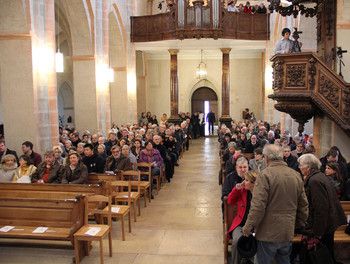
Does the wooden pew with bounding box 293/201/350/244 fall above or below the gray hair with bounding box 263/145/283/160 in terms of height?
below

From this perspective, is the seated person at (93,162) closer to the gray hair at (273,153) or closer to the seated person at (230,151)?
the seated person at (230,151)

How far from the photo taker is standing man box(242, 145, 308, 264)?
3.41m

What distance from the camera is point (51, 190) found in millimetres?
6023

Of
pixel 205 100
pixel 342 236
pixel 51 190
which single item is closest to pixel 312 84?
pixel 342 236

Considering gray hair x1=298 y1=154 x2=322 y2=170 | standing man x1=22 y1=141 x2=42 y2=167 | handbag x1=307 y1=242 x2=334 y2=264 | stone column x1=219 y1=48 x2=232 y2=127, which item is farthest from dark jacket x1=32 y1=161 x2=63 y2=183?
stone column x1=219 y1=48 x2=232 y2=127

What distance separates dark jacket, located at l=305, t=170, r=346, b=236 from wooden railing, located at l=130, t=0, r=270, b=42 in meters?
13.2

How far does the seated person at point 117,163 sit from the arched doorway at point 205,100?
17.0 metres

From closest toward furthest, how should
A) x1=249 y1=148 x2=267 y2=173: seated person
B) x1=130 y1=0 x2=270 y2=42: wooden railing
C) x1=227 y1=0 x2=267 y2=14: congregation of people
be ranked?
x1=249 y1=148 x2=267 y2=173: seated person → x1=130 y1=0 x2=270 y2=42: wooden railing → x1=227 y1=0 x2=267 y2=14: congregation of people

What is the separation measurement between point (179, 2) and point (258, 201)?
14.3 m

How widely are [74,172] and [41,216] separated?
59.0 inches

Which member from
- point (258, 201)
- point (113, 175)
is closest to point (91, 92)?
point (113, 175)

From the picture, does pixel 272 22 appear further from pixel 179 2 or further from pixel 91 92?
pixel 91 92

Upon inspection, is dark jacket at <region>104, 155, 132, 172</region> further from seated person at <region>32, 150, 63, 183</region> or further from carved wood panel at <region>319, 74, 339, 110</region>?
carved wood panel at <region>319, 74, 339, 110</region>

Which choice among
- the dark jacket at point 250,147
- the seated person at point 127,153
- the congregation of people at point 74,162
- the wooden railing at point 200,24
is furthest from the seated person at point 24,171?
the wooden railing at point 200,24
